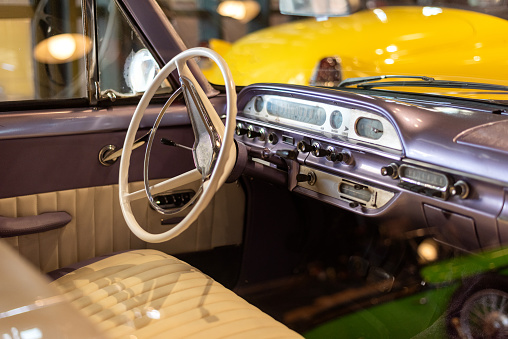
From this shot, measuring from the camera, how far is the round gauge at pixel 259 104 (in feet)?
7.80

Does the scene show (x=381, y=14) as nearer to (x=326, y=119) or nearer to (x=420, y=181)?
(x=326, y=119)

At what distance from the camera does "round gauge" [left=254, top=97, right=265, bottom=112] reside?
238 cm

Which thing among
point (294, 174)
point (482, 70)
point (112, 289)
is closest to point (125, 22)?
point (294, 174)

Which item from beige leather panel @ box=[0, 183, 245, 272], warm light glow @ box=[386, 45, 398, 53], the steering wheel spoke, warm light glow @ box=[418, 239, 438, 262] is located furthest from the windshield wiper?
warm light glow @ box=[386, 45, 398, 53]

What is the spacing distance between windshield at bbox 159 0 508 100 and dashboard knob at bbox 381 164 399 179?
817mm

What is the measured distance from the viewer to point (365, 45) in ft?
12.6

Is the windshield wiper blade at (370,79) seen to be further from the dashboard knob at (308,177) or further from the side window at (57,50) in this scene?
the side window at (57,50)

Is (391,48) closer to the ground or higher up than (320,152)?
higher up

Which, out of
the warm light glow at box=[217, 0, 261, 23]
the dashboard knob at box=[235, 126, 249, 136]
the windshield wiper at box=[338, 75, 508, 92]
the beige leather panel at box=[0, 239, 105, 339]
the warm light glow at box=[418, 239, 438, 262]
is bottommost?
the warm light glow at box=[418, 239, 438, 262]

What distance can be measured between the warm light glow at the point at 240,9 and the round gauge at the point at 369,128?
3839 millimetres

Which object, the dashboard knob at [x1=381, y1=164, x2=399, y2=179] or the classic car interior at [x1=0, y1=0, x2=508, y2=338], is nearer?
the classic car interior at [x1=0, y1=0, x2=508, y2=338]

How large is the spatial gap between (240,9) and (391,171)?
15.1ft

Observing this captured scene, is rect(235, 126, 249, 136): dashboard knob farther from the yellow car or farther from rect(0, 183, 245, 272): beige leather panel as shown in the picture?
the yellow car

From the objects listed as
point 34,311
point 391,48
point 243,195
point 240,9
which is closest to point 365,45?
point 391,48
